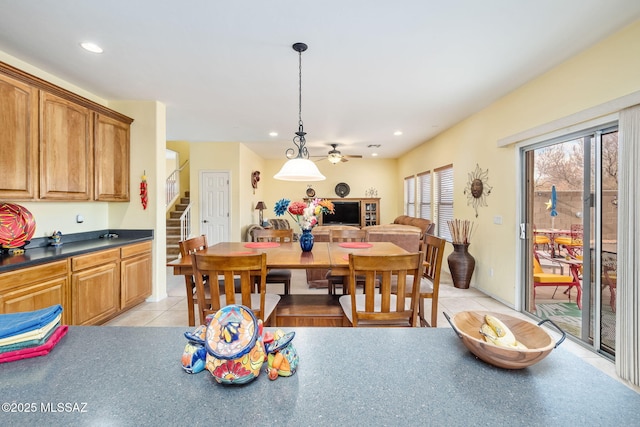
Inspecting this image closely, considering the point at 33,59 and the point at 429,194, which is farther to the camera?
the point at 429,194

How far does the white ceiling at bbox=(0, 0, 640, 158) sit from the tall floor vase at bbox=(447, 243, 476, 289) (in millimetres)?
2033

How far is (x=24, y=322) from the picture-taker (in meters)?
0.84

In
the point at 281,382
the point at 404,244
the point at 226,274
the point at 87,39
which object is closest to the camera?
the point at 281,382

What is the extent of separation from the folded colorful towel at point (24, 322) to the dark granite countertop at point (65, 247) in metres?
1.77

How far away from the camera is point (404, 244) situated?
4582 mm

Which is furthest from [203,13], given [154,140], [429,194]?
[429,194]

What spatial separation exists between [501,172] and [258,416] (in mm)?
4131

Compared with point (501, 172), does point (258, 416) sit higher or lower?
lower

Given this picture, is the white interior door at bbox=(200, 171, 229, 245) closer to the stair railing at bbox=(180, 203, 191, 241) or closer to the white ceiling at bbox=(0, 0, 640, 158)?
the stair railing at bbox=(180, 203, 191, 241)

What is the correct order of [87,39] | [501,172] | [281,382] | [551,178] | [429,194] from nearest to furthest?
[281,382] → [87,39] → [551,178] → [501,172] → [429,194]

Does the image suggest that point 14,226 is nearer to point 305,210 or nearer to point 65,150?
point 65,150

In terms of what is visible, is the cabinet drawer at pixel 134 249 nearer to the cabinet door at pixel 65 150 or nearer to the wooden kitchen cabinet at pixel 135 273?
the wooden kitchen cabinet at pixel 135 273

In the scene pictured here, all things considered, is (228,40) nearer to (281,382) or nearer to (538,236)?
(281,382)


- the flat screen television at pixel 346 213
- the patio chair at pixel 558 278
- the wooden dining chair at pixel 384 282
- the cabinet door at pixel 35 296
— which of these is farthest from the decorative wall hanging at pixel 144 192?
the flat screen television at pixel 346 213
